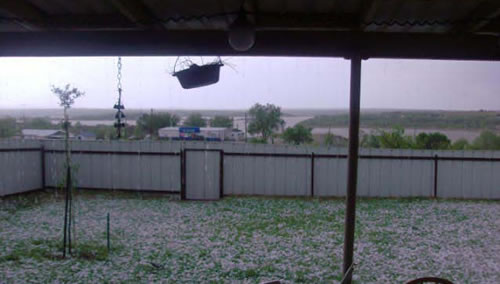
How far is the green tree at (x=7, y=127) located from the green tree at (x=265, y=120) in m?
5.57

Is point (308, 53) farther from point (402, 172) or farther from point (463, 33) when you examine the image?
point (402, 172)

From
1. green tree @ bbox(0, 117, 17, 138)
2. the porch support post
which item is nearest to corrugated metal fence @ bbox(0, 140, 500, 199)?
green tree @ bbox(0, 117, 17, 138)

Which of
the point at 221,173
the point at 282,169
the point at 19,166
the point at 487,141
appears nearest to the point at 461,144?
the point at 487,141

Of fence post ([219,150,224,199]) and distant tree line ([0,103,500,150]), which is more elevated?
distant tree line ([0,103,500,150])

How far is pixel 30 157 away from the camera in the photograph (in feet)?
23.2

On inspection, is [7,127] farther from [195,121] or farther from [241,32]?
[241,32]

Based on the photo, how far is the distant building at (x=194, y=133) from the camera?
31.3ft

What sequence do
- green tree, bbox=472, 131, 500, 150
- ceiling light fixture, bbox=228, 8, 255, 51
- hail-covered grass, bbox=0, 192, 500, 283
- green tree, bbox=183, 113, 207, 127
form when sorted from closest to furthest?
1. ceiling light fixture, bbox=228, 8, 255, 51
2. hail-covered grass, bbox=0, 192, 500, 283
3. green tree, bbox=472, 131, 500, 150
4. green tree, bbox=183, 113, 207, 127

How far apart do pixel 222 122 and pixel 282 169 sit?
4.01 meters

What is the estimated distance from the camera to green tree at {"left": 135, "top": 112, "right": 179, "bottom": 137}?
9.56 meters

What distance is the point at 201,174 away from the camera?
22.7 feet

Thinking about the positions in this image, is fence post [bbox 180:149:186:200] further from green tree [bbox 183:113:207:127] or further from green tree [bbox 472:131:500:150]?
green tree [bbox 472:131:500:150]

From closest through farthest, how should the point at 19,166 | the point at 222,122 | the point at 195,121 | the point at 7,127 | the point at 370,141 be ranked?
the point at 19,166 < the point at 7,127 < the point at 370,141 < the point at 222,122 < the point at 195,121

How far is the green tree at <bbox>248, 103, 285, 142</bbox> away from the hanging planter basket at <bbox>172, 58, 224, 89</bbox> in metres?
7.00
